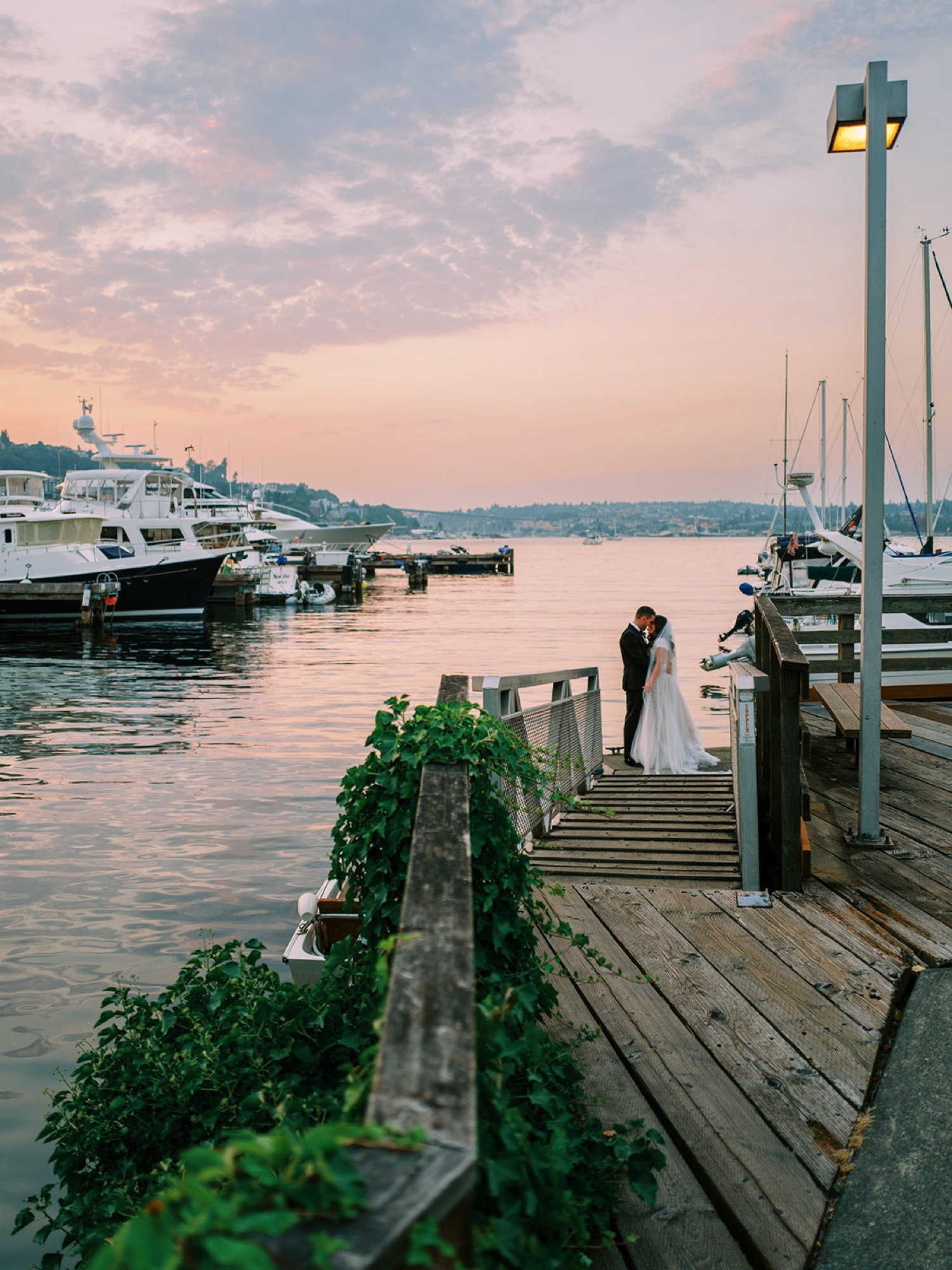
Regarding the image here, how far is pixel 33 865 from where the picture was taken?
10281mm

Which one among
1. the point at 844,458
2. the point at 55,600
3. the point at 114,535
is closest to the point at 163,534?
the point at 114,535

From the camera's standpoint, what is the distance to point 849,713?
822 cm

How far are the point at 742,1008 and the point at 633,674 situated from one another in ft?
27.8

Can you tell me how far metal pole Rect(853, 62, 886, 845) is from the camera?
6051 millimetres

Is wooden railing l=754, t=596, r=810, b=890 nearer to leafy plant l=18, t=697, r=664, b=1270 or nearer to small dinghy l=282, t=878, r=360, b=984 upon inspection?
leafy plant l=18, t=697, r=664, b=1270

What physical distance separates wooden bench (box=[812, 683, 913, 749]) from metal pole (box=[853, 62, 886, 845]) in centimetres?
60

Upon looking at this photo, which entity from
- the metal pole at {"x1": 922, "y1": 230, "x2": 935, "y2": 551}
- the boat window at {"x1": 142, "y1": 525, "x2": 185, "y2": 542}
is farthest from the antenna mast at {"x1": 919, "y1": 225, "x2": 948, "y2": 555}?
the boat window at {"x1": 142, "y1": 525, "x2": 185, "y2": 542}

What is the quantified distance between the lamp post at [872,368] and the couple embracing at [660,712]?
17.4ft

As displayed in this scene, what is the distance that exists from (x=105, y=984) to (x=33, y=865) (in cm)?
341

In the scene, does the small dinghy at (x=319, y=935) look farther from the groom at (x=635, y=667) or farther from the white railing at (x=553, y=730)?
the groom at (x=635, y=667)

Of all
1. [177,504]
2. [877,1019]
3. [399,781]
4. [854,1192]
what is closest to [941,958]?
[877,1019]

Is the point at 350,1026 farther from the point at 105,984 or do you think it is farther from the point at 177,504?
the point at 177,504

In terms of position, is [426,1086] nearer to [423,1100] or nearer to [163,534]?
[423,1100]

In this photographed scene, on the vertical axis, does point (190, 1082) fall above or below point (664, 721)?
above
